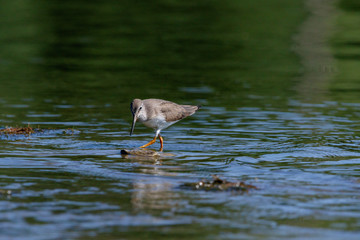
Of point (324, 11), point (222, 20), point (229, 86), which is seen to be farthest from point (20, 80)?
point (324, 11)

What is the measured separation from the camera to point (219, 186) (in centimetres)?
1015

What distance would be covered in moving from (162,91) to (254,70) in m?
5.82

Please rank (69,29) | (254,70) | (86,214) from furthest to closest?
(69,29) → (254,70) → (86,214)

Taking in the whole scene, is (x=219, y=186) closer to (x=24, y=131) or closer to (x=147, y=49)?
(x=24, y=131)

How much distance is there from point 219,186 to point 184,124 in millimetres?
7239

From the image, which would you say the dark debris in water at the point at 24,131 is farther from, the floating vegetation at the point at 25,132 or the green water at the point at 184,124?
the green water at the point at 184,124

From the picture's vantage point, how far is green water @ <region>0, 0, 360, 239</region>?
8.70 m

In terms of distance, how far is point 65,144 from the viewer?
14.0m

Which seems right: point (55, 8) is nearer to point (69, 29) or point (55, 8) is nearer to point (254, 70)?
point (69, 29)

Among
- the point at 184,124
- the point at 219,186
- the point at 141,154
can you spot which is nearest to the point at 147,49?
the point at 184,124

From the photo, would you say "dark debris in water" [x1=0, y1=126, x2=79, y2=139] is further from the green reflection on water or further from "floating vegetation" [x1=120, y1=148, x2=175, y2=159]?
the green reflection on water

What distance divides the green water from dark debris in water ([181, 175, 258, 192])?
0.59 ft

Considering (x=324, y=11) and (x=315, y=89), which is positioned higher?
(x=324, y=11)

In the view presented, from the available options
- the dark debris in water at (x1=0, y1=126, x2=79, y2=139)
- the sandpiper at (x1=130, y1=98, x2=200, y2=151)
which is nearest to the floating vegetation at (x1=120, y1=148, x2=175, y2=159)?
the sandpiper at (x1=130, y1=98, x2=200, y2=151)
